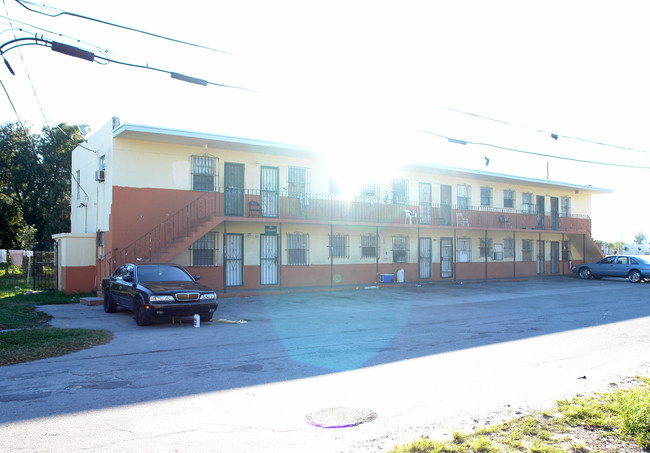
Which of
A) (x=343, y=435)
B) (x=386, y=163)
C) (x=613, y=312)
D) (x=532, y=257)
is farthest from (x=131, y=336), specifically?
(x=532, y=257)

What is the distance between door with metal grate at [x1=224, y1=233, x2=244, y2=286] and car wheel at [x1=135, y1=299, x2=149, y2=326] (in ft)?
25.7

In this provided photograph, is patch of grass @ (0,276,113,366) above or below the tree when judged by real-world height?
below

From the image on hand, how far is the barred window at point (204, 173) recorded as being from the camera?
65.5ft

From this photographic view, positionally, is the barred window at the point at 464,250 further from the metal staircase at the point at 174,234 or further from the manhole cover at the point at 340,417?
the manhole cover at the point at 340,417

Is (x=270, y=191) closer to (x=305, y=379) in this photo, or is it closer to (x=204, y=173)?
(x=204, y=173)

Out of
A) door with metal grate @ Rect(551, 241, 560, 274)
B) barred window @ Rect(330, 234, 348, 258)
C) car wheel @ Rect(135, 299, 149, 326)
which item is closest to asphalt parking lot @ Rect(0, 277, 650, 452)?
car wheel @ Rect(135, 299, 149, 326)

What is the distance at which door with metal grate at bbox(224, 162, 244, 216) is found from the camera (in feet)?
66.7

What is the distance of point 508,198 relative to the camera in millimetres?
30766

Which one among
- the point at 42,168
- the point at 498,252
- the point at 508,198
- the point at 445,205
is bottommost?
the point at 498,252

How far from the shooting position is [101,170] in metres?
19.7

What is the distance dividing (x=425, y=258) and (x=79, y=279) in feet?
53.0

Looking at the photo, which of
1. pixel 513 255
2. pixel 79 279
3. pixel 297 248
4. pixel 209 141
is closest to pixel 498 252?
pixel 513 255

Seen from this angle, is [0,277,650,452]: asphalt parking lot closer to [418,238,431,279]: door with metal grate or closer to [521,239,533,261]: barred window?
[418,238,431,279]: door with metal grate

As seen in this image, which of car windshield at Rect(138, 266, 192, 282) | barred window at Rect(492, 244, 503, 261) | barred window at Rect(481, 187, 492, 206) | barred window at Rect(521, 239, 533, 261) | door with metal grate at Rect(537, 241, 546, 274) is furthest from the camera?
door with metal grate at Rect(537, 241, 546, 274)
